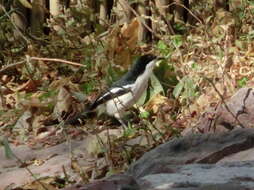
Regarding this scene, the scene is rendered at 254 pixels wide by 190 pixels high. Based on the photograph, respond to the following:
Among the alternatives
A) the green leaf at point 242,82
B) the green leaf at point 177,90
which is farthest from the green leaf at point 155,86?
the green leaf at point 242,82

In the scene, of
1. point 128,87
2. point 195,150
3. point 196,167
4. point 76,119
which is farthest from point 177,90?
point 196,167

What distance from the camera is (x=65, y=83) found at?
248 inches

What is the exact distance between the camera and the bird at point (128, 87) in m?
5.43

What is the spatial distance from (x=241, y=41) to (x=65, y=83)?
1478 millimetres

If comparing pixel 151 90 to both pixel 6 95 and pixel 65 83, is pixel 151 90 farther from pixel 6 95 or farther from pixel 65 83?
pixel 6 95

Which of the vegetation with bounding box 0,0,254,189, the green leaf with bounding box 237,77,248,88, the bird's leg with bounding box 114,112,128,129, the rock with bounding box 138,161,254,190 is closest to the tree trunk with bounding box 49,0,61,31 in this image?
the vegetation with bounding box 0,0,254,189

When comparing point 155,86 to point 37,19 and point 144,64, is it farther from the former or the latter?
point 37,19

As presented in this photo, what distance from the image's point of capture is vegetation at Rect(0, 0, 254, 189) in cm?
523

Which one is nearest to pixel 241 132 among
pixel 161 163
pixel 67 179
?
pixel 161 163

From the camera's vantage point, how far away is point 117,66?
20.9 feet

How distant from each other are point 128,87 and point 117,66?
100cm

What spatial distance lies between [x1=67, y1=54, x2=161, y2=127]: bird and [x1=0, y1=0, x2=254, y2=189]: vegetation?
9cm

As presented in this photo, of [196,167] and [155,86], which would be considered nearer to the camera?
[196,167]

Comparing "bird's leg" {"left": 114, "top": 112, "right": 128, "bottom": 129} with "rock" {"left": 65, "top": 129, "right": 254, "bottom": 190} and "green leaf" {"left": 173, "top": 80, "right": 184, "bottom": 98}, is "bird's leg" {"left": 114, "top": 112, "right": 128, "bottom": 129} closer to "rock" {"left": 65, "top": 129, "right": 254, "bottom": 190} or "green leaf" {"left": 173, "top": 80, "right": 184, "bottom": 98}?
"green leaf" {"left": 173, "top": 80, "right": 184, "bottom": 98}
